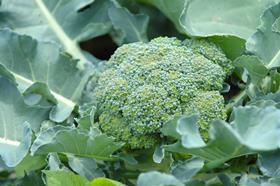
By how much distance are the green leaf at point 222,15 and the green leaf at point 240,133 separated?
37 centimetres

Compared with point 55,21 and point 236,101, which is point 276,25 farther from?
point 55,21

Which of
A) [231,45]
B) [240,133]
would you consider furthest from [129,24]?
[240,133]

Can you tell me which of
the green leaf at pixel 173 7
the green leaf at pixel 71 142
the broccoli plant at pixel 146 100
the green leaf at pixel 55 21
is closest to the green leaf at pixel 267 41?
the broccoli plant at pixel 146 100

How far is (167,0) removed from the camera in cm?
122

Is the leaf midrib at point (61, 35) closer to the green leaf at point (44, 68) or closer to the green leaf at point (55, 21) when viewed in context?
the green leaf at point (55, 21)

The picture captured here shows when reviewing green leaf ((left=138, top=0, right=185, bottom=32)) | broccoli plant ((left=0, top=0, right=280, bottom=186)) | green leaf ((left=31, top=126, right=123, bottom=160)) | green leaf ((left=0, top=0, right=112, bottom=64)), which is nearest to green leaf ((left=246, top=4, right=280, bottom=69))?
broccoli plant ((left=0, top=0, right=280, bottom=186))

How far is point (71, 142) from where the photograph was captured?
3.38 ft

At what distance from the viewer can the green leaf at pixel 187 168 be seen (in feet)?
3.22

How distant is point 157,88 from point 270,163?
0.26m

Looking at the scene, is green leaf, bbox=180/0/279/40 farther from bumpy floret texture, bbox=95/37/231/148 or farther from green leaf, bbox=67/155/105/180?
green leaf, bbox=67/155/105/180

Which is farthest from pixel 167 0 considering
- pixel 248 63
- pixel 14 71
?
pixel 14 71

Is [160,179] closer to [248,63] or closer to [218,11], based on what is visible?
[248,63]

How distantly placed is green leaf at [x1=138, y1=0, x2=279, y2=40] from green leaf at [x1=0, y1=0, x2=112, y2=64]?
0.25 m

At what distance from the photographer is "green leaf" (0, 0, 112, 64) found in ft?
4.75
